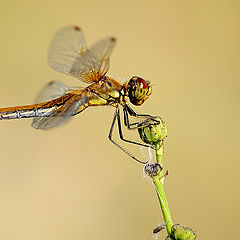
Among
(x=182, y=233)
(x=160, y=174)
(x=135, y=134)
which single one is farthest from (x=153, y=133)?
(x=135, y=134)

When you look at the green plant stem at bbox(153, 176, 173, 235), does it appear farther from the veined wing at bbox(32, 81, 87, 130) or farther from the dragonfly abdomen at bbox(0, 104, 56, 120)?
the dragonfly abdomen at bbox(0, 104, 56, 120)

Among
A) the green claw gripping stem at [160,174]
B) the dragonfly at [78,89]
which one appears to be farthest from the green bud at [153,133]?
the dragonfly at [78,89]

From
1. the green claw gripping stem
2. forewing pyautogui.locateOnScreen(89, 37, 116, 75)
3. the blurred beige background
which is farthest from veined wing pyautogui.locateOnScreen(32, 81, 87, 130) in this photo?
the blurred beige background

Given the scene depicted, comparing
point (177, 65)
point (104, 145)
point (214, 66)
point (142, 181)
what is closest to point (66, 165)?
point (104, 145)

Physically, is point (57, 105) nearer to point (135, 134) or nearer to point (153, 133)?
point (153, 133)

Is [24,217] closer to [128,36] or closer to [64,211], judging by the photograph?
[64,211]
